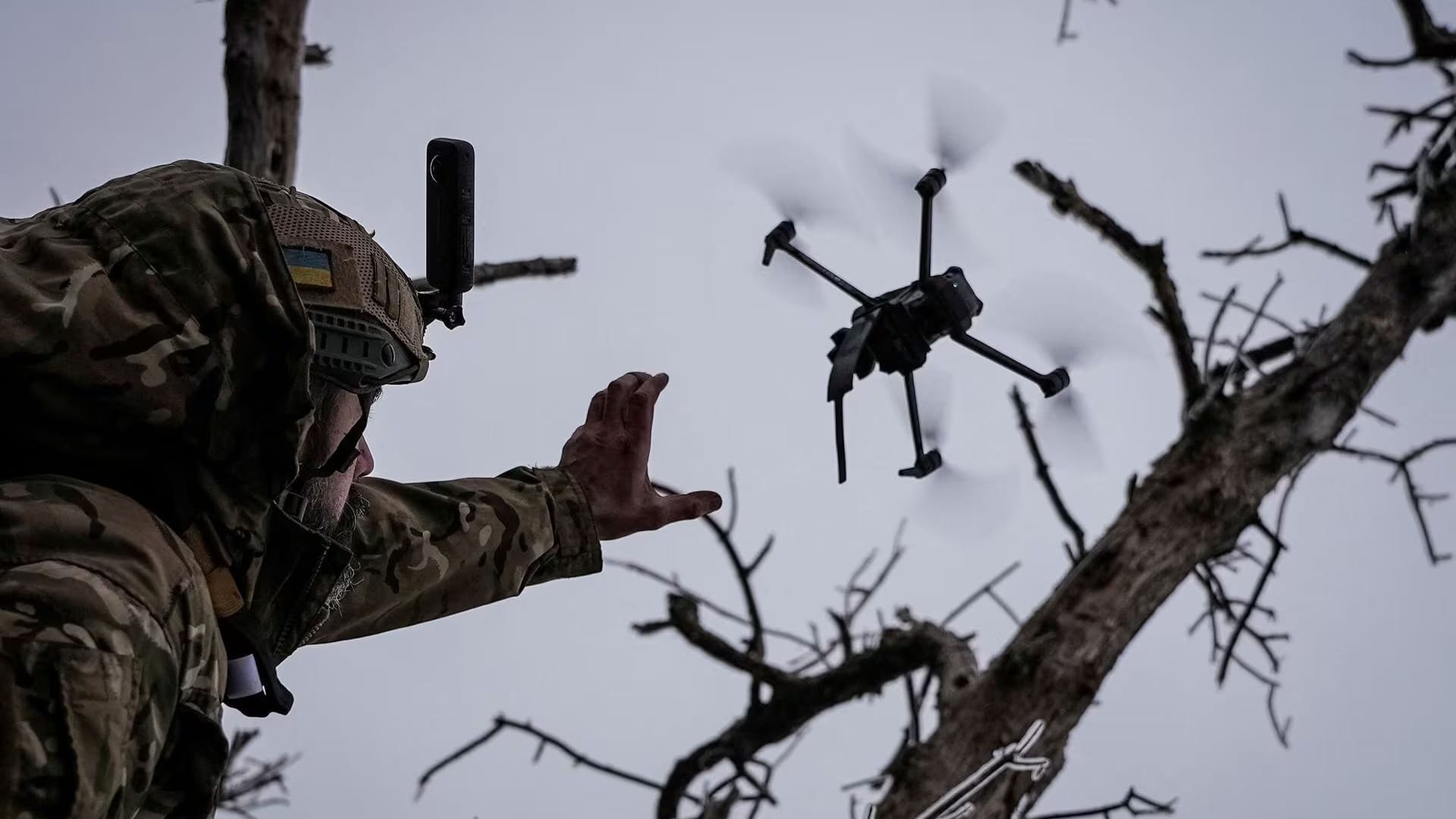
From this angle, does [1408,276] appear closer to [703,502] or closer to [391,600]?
[703,502]

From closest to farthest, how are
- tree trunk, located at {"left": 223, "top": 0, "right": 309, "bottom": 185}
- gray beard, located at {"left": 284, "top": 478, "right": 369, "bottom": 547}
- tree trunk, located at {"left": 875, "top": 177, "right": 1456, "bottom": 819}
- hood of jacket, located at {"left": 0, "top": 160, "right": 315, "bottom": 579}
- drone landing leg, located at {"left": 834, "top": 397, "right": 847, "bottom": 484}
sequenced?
hood of jacket, located at {"left": 0, "top": 160, "right": 315, "bottom": 579} < gray beard, located at {"left": 284, "top": 478, "right": 369, "bottom": 547} < drone landing leg, located at {"left": 834, "top": 397, "right": 847, "bottom": 484} < tree trunk, located at {"left": 875, "top": 177, "right": 1456, "bottom": 819} < tree trunk, located at {"left": 223, "top": 0, "right": 309, "bottom": 185}

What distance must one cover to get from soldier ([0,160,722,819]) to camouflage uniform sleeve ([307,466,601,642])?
0.33 m

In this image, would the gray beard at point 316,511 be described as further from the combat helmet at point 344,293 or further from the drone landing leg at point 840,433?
the drone landing leg at point 840,433

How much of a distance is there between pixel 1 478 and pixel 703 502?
118 cm

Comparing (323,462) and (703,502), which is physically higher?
(703,502)

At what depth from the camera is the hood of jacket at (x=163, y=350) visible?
1607mm

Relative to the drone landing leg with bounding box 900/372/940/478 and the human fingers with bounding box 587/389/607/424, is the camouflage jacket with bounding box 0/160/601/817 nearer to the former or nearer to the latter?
A: the human fingers with bounding box 587/389/607/424

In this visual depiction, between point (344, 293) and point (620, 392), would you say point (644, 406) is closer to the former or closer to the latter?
point (620, 392)

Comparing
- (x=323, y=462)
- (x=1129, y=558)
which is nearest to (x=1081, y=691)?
(x=1129, y=558)

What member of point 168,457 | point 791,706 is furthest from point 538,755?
point 168,457

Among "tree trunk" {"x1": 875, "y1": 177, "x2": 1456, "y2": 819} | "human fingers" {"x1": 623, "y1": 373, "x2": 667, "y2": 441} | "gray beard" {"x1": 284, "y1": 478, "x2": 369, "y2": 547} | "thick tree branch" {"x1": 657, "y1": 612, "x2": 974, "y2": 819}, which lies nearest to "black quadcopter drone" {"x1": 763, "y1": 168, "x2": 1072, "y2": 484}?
"human fingers" {"x1": 623, "y1": 373, "x2": 667, "y2": 441}

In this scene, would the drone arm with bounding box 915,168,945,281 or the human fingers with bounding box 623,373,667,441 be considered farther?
the human fingers with bounding box 623,373,667,441

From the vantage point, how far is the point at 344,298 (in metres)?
1.91

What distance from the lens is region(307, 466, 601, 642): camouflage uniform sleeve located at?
8.55ft
